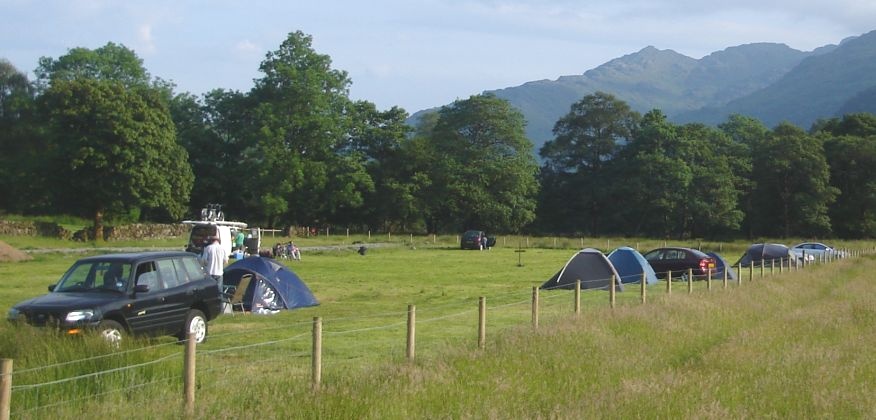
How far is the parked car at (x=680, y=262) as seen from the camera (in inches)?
1208

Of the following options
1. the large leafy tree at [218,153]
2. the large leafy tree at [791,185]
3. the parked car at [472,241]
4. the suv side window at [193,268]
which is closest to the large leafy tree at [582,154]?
the large leafy tree at [791,185]

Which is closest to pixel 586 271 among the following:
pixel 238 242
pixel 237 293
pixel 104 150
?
pixel 237 293

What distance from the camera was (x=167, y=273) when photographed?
14188 millimetres

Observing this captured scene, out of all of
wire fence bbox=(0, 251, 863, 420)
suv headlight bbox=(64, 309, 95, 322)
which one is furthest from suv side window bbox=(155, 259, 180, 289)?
suv headlight bbox=(64, 309, 95, 322)

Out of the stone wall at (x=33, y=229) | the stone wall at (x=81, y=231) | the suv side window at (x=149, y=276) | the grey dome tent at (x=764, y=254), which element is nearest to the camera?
the suv side window at (x=149, y=276)

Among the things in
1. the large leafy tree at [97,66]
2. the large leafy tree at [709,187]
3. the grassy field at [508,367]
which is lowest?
the grassy field at [508,367]

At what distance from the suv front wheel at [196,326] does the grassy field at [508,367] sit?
32cm

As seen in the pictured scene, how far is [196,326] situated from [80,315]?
241 centimetres

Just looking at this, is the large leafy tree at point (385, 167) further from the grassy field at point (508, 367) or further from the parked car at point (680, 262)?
the grassy field at point (508, 367)

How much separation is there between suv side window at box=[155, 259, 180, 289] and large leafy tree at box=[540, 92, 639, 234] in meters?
77.8

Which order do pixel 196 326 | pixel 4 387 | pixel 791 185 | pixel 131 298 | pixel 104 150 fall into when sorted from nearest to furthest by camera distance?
pixel 4 387 → pixel 131 298 → pixel 196 326 → pixel 104 150 → pixel 791 185

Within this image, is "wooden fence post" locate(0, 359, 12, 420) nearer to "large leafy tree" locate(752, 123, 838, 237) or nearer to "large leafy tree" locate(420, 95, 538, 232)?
"large leafy tree" locate(420, 95, 538, 232)

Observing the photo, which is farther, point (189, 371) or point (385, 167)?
point (385, 167)

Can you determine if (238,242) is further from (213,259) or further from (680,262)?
(213,259)
